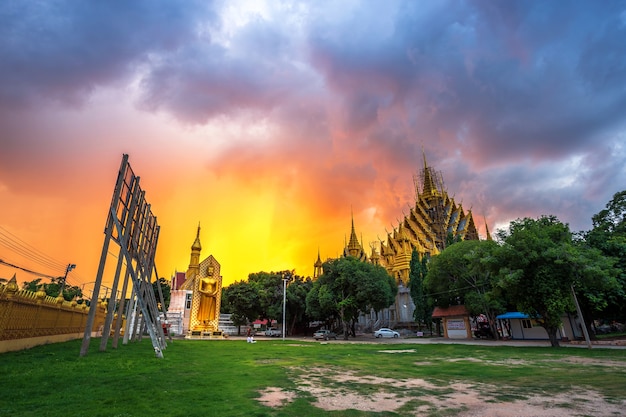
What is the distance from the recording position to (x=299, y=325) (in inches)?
2345

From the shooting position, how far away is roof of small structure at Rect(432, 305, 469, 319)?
36.6 meters

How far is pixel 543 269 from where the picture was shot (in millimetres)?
22031

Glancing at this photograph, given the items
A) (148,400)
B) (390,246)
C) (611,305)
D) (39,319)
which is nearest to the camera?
(148,400)

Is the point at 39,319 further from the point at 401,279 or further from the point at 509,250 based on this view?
the point at 401,279

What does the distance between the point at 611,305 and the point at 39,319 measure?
3814cm

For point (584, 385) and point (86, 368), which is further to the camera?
point (86, 368)

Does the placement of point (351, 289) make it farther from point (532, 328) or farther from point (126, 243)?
point (126, 243)

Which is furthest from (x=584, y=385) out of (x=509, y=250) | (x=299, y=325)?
(x=299, y=325)

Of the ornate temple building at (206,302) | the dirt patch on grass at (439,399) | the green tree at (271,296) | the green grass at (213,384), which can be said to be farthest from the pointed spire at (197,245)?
the dirt patch on grass at (439,399)

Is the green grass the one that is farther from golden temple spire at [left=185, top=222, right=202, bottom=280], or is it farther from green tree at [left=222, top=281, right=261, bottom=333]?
green tree at [left=222, top=281, right=261, bottom=333]

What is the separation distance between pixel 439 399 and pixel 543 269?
1890cm

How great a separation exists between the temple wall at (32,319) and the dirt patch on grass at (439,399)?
34.6 feet

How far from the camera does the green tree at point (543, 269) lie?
69.2ft

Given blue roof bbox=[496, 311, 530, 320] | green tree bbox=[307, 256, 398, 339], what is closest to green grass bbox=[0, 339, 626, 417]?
blue roof bbox=[496, 311, 530, 320]
